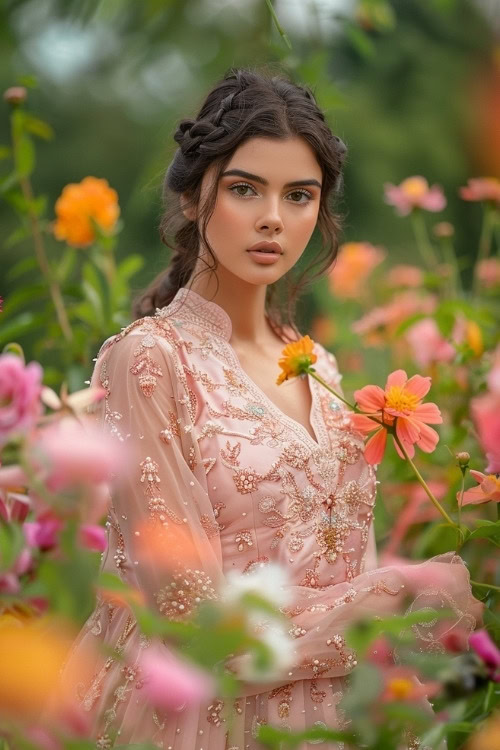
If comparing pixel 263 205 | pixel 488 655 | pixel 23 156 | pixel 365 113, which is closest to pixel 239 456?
pixel 263 205

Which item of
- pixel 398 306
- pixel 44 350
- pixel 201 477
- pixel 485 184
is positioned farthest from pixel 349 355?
pixel 201 477

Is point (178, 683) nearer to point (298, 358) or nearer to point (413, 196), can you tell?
point (298, 358)

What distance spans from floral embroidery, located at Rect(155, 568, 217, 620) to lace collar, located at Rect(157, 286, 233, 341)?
367 mm

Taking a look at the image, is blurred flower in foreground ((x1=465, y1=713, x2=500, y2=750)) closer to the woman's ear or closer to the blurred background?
the woman's ear

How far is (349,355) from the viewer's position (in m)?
2.59

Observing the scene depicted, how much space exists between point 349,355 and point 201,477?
5.01 feet

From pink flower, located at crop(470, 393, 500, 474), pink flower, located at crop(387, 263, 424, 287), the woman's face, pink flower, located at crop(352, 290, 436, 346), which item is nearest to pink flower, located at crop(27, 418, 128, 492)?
pink flower, located at crop(470, 393, 500, 474)

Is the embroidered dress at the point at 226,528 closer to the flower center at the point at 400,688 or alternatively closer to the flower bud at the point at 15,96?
the flower center at the point at 400,688

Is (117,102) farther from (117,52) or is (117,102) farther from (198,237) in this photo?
(198,237)

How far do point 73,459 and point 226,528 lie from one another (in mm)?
629

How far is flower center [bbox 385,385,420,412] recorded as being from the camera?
0.98 metres

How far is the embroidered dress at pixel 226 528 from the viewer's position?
1030 mm

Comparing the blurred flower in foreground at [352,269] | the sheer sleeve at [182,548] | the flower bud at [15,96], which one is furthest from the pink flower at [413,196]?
the sheer sleeve at [182,548]

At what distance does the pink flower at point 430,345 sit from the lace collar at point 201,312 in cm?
59
